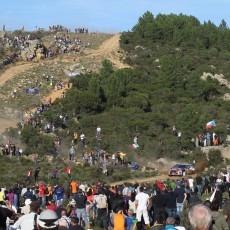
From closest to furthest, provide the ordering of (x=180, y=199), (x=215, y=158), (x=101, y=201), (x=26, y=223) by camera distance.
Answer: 1. (x=26, y=223)
2. (x=101, y=201)
3. (x=180, y=199)
4. (x=215, y=158)

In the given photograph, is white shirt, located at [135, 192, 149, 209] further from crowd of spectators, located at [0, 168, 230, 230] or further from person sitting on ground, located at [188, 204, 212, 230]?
person sitting on ground, located at [188, 204, 212, 230]

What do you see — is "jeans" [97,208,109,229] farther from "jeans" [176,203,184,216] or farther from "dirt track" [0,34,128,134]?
"dirt track" [0,34,128,134]

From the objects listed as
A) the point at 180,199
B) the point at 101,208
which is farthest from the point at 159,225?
the point at 180,199

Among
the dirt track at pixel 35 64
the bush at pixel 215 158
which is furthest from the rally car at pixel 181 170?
the dirt track at pixel 35 64

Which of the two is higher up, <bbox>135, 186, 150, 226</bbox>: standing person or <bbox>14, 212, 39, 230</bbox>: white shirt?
<bbox>14, 212, 39, 230</bbox>: white shirt

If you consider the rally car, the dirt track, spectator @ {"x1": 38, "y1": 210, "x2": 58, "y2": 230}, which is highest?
the dirt track

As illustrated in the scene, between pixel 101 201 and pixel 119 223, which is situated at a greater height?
pixel 119 223

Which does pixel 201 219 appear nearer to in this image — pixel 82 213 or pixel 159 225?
pixel 159 225

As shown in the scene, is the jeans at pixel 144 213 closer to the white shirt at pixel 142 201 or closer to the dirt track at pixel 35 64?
the white shirt at pixel 142 201

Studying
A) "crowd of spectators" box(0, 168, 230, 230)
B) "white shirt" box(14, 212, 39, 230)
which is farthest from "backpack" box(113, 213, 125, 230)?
"white shirt" box(14, 212, 39, 230)

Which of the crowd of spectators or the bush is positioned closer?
the crowd of spectators

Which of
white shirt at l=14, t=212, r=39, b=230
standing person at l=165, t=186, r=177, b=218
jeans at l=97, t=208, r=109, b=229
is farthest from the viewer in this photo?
jeans at l=97, t=208, r=109, b=229

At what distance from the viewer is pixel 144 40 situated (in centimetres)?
8650

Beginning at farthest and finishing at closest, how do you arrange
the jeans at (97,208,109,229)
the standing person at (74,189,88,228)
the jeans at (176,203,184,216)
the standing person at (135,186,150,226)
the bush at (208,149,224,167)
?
1. the bush at (208,149,224,167)
2. the jeans at (176,203,184,216)
3. the jeans at (97,208,109,229)
4. the standing person at (74,189,88,228)
5. the standing person at (135,186,150,226)
